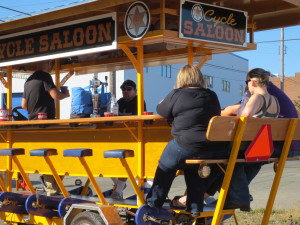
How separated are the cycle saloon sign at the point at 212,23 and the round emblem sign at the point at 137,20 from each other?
1.31ft

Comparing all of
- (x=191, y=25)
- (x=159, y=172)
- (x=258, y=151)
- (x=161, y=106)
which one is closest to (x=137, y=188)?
(x=159, y=172)

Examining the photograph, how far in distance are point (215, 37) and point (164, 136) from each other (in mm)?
1342

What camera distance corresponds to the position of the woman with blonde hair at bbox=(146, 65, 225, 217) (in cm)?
538

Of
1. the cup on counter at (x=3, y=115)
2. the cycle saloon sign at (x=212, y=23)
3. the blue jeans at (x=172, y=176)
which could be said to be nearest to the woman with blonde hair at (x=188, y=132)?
the blue jeans at (x=172, y=176)

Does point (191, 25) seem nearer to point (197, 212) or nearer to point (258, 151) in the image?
point (258, 151)

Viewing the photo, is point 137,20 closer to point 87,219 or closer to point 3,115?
point 87,219

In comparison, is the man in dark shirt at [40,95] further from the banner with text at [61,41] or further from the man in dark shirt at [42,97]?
the banner with text at [61,41]

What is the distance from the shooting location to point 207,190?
5.99 meters

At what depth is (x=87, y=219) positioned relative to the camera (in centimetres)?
611

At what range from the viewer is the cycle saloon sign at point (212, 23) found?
622cm

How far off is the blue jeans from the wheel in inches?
25.5

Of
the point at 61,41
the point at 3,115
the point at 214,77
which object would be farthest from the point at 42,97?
the point at 214,77

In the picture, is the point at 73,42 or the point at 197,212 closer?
the point at 197,212

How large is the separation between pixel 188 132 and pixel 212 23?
5.59 ft
